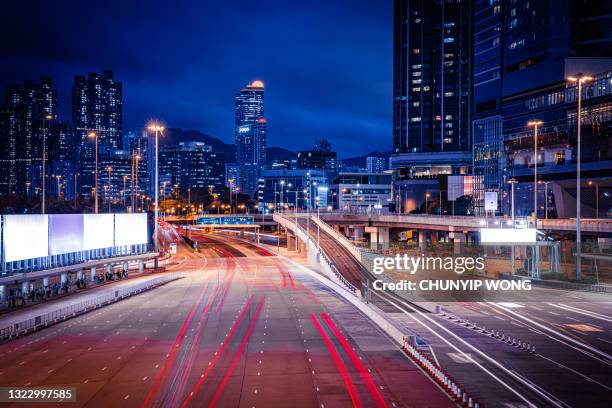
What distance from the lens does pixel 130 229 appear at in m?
72.2

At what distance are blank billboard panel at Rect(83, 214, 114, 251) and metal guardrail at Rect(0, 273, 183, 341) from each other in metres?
7.44

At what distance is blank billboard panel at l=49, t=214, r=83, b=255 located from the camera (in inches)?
2157

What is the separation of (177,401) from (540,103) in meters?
123

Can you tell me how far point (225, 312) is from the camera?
4669cm

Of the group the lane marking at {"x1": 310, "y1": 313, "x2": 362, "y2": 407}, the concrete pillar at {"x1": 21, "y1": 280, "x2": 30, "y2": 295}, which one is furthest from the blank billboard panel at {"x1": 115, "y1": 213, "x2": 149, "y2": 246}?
the lane marking at {"x1": 310, "y1": 313, "x2": 362, "y2": 407}

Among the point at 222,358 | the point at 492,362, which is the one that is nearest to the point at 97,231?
the point at 222,358

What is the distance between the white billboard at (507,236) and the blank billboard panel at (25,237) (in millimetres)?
44733

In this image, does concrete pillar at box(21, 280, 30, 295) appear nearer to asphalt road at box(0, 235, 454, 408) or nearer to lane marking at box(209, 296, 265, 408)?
asphalt road at box(0, 235, 454, 408)

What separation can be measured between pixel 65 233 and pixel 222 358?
33.2m

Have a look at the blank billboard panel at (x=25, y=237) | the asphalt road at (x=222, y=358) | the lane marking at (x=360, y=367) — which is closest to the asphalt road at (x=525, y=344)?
the asphalt road at (x=222, y=358)

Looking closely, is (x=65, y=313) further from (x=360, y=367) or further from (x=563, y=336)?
(x=563, y=336)

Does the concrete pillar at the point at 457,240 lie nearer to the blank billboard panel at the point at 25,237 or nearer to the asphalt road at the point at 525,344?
the asphalt road at the point at 525,344

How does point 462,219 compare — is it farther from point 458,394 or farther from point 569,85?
point 458,394

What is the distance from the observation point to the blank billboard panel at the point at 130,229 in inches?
2744
